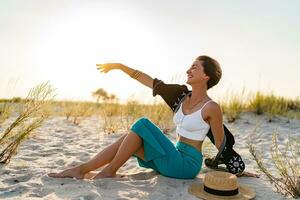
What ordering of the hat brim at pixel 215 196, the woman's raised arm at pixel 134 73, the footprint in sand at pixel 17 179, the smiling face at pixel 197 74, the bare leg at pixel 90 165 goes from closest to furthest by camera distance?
the hat brim at pixel 215 196, the footprint in sand at pixel 17 179, the bare leg at pixel 90 165, the smiling face at pixel 197 74, the woman's raised arm at pixel 134 73

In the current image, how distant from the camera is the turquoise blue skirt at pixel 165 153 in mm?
4266

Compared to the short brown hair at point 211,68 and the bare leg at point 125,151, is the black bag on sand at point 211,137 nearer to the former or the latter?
the short brown hair at point 211,68

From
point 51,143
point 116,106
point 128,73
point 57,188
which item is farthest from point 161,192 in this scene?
point 116,106

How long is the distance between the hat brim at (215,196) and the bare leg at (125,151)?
639mm

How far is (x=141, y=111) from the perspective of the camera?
8.51 m

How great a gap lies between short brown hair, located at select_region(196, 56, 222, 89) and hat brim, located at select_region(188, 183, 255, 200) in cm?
103

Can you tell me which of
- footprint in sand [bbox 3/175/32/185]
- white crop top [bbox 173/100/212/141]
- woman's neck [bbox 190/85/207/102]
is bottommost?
footprint in sand [bbox 3/175/32/185]

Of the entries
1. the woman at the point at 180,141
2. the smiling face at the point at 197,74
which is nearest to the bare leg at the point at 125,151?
the woman at the point at 180,141

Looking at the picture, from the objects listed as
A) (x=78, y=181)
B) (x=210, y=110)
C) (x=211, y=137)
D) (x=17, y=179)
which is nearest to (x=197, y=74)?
(x=210, y=110)

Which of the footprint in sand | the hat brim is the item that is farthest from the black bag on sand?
the footprint in sand

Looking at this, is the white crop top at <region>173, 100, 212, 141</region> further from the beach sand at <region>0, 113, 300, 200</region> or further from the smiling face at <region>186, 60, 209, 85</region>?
the beach sand at <region>0, 113, 300, 200</region>

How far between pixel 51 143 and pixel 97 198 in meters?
2.79

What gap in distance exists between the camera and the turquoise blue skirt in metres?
4.27

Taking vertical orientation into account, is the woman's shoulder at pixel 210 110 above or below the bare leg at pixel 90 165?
above
